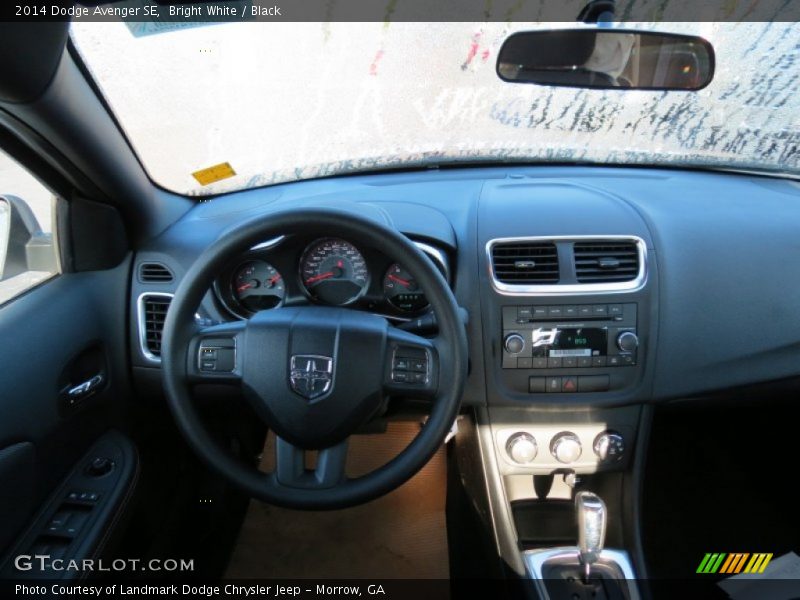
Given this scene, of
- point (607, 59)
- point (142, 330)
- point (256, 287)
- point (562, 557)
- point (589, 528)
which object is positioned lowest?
point (562, 557)

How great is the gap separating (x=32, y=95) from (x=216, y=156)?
2.86ft

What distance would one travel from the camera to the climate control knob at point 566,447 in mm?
1948

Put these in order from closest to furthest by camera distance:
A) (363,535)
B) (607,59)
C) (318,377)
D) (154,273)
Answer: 1. (318,377)
2. (154,273)
3. (607,59)
4. (363,535)

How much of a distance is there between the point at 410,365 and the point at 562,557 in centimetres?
103

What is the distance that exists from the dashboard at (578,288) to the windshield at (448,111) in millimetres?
317

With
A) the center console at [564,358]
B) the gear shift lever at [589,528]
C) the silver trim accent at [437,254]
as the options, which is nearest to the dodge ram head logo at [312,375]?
the silver trim accent at [437,254]

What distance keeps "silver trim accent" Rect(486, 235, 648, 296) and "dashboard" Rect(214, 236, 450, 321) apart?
176mm

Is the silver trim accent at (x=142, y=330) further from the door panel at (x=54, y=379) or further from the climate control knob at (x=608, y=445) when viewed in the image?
the climate control knob at (x=608, y=445)

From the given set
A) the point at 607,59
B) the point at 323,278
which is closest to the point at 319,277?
the point at 323,278

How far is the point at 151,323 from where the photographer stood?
1929 mm

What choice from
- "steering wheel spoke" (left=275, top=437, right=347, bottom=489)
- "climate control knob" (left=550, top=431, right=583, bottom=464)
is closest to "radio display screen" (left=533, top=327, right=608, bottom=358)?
"climate control knob" (left=550, top=431, right=583, bottom=464)

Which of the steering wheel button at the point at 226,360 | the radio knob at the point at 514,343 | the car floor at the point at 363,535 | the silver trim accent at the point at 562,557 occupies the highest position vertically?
the steering wheel button at the point at 226,360

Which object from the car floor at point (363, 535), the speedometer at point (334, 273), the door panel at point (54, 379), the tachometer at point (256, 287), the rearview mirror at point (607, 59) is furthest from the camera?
the car floor at point (363, 535)

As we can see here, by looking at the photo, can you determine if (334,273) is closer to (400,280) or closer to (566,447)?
(400,280)
